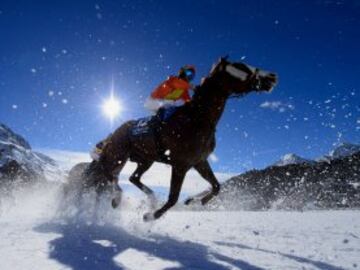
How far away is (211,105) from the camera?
7.25 m

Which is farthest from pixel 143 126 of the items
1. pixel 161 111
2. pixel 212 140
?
pixel 212 140

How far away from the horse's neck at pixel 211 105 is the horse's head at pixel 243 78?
15 centimetres

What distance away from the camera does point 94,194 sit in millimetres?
11125

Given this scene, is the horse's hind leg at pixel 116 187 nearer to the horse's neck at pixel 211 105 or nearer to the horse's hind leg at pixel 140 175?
the horse's hind leg at pixel 140 175

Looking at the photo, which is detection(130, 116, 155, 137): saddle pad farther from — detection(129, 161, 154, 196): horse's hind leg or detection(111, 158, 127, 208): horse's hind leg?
detection(111, 158, 127, 208): horse's hind leg

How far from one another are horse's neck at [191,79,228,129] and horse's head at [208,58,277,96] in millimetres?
149

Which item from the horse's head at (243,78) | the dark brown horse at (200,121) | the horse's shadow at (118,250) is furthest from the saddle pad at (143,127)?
the horse's shadow at (118,250)

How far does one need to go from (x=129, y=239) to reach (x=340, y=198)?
110 ft


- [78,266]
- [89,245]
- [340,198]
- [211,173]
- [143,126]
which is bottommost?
[78,266]

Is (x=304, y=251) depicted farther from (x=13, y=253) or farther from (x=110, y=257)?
(x=13, y=253)

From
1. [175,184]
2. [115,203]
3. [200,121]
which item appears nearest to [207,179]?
[175,184]

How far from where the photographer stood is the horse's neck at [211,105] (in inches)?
285

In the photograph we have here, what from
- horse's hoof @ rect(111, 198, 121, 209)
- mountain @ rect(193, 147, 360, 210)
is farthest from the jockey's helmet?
mountain @ rect(193, 147, 360, 210)

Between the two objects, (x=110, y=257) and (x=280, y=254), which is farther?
(x=280, y=254)
